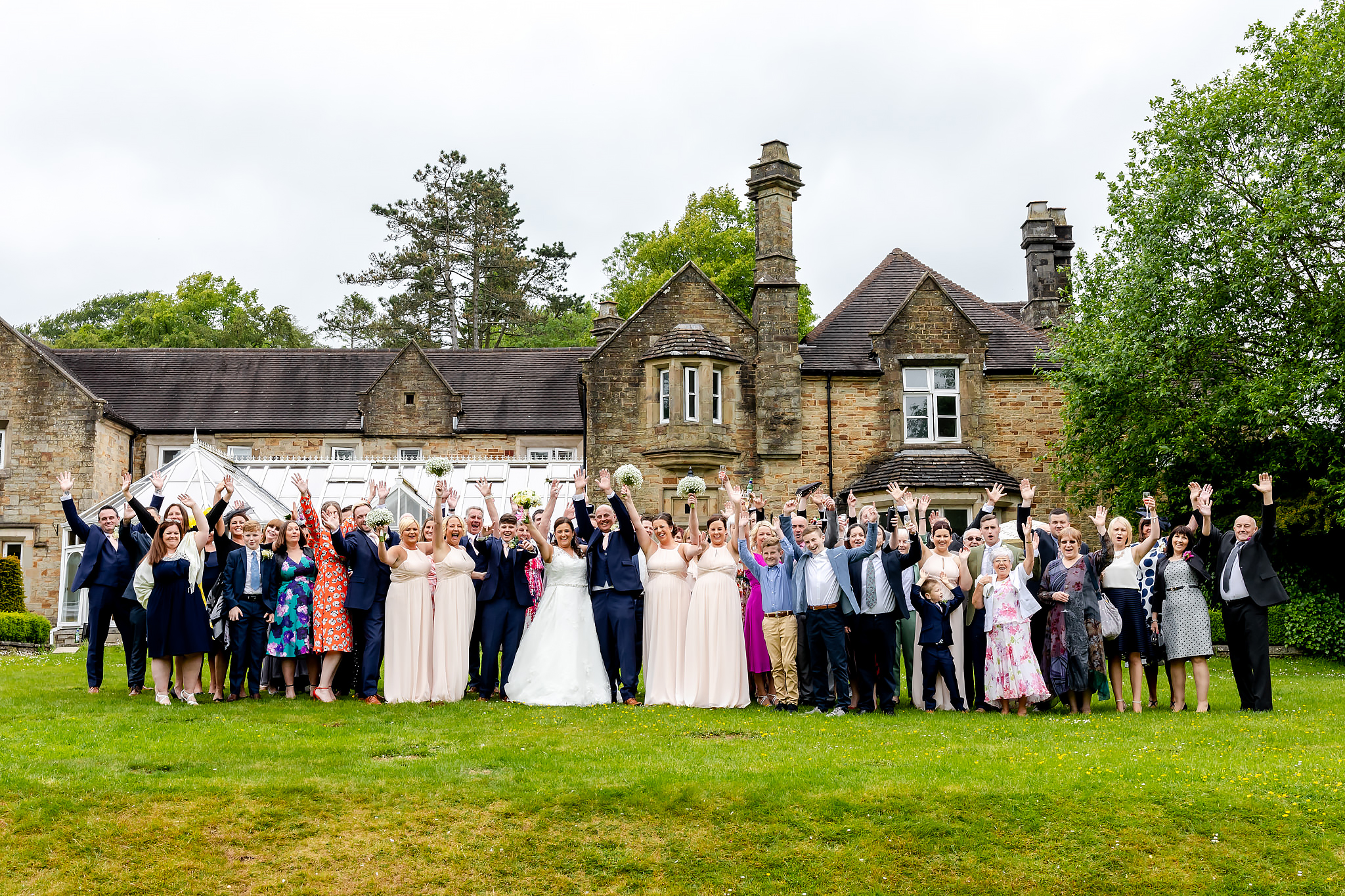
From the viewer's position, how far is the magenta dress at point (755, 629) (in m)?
12.2

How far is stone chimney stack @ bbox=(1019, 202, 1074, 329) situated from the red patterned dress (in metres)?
24.1

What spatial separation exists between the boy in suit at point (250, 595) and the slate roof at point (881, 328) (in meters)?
17.7

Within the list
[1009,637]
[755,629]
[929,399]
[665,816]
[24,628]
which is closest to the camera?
[665,816]

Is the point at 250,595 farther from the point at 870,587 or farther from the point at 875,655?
the point at 875,655

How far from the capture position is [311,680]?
1206cm

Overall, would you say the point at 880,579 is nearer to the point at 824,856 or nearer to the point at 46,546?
the point at 824,856

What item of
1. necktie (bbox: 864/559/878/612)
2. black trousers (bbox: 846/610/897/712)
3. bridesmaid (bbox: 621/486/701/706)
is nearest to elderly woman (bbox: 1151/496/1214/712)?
black trousers (bbox: 846/610/897/712)

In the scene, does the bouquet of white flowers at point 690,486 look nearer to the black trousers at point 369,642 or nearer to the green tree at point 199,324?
the black trousers at point 369,642

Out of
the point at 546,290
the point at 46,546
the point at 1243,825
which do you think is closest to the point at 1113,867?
the point at 1243,825

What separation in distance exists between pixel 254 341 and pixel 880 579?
4442 cm

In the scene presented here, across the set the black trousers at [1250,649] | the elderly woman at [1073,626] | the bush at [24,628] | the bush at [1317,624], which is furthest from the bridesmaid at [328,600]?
the bush at [1317,624]

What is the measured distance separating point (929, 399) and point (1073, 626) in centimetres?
1676

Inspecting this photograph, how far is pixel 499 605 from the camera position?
1218cm

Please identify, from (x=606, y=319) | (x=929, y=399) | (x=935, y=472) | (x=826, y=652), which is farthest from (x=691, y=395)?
(x=826, y=652)
